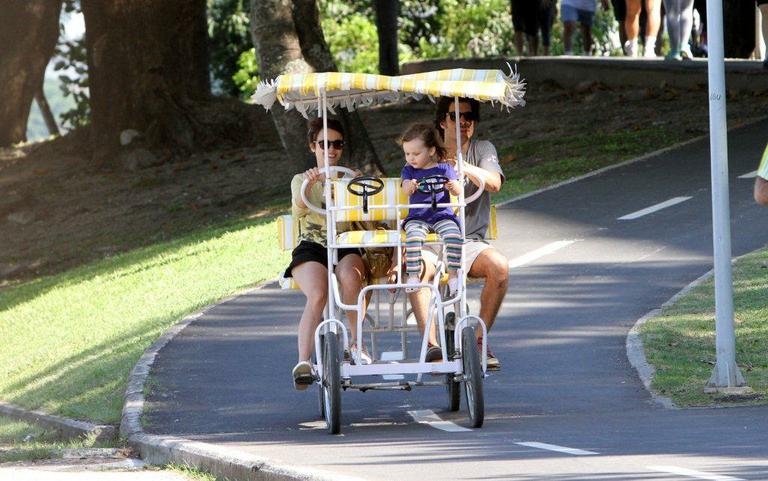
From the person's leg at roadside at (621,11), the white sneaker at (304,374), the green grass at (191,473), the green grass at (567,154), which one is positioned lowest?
the green grass at (191,473)

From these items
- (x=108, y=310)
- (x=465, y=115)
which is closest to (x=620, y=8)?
(x=108, y=310)

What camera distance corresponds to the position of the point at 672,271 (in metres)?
14.8

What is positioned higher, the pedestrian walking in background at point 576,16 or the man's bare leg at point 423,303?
the pedestrian walking in background at point 576,16

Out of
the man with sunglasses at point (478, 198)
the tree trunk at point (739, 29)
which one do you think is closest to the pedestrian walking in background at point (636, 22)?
the tree trunk at point (739, 29)

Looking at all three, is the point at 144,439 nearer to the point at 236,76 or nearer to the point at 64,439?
the point at 64,439

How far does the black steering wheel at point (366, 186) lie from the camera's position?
9.10 metres

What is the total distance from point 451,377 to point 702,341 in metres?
3.29

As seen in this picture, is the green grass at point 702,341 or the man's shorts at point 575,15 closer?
the green grass at point 702,341

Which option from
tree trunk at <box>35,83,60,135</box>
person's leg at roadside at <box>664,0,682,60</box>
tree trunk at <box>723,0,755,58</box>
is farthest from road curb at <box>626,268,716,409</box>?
tree trunk at <box>35,83,60,135</box>

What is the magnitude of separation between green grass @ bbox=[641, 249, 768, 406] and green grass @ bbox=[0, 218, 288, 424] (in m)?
3.75

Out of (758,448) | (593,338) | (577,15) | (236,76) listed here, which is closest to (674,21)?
(577,15)

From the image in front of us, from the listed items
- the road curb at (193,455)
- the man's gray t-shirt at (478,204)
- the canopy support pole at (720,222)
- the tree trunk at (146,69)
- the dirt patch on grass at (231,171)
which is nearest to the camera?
the road curb at (193,455)

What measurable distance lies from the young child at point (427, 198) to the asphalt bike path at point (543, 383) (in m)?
0.97

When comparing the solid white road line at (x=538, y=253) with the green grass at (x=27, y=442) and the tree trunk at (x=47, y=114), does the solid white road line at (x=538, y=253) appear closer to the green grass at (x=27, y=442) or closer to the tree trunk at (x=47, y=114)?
the green grass at (x=27, y=442)
